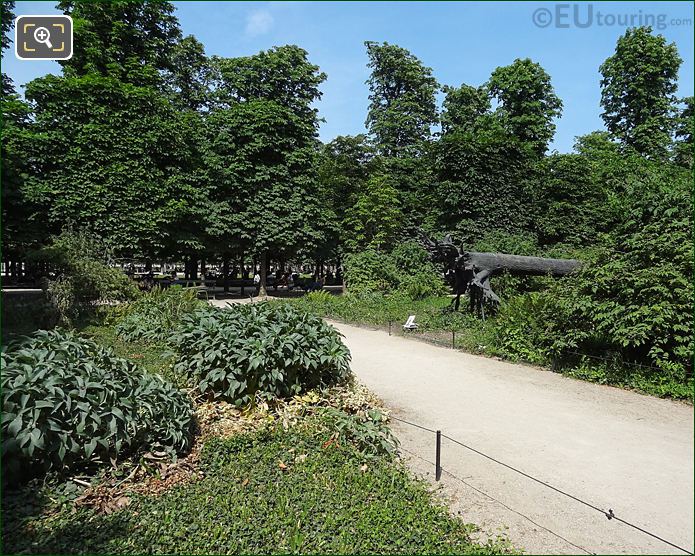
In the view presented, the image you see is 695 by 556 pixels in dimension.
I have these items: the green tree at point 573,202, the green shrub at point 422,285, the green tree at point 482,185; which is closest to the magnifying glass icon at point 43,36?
the green shrub at point 422,285

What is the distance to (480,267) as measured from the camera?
547 inches

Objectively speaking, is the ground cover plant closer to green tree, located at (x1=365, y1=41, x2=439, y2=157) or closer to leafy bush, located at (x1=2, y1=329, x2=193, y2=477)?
leafy bush, located at (x1=2, y1=329, x2=193, y2=477)

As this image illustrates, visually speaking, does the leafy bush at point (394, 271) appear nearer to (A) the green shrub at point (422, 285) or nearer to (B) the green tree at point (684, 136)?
(A) the green shrub at point (422, 285)

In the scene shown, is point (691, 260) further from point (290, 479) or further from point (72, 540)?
point (72, 540)

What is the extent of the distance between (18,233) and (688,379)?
2206 cm

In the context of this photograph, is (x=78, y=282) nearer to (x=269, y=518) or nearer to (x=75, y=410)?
(x=75, y=410)

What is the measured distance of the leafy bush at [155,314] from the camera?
10156 mm

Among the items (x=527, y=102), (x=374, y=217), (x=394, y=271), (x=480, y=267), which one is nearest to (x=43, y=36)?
(x=480, y=267)

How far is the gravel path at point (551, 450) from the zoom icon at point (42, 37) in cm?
509

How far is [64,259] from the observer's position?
12.1 metres

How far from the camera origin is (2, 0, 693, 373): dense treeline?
18422 mm

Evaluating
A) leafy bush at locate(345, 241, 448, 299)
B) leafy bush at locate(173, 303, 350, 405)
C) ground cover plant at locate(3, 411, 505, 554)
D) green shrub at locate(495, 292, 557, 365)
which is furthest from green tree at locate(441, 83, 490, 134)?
ground cover plant at locate(3, 411, 505, 554)

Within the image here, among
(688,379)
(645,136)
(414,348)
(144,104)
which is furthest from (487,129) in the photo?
(688,379)

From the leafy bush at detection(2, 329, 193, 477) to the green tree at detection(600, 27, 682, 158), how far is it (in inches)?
1153
